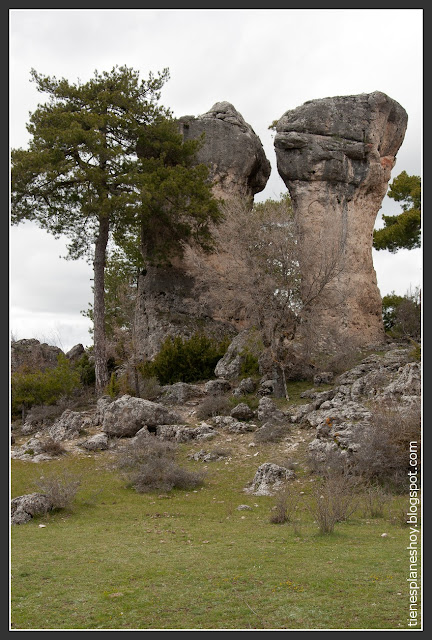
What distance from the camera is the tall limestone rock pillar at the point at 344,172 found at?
2412cm

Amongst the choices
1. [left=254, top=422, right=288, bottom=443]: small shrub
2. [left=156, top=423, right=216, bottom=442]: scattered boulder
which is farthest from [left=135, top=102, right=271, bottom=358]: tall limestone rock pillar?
[left=254, top=422, right=288, bottom=443]: small shrub

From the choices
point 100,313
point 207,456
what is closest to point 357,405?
point 207,456

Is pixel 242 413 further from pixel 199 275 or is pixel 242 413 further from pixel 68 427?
pixel 199 275

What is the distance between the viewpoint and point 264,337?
1841cm

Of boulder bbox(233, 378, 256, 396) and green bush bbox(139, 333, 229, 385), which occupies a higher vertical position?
green bush bbox(139, 333, 229, 385)

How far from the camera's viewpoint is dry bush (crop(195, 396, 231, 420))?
1781 centimetres

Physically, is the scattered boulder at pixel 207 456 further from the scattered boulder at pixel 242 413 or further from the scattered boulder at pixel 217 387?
the scattered boulder at pixel 217 387

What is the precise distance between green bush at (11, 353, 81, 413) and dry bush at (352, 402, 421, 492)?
12.5 m

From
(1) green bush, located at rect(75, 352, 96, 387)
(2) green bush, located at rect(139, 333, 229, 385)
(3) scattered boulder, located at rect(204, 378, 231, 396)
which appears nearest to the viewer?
(3) scattered boulder, located at rect(204, 378, 231, 396)

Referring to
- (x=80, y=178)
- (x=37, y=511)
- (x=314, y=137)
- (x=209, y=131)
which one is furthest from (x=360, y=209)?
(x=37, y=511)

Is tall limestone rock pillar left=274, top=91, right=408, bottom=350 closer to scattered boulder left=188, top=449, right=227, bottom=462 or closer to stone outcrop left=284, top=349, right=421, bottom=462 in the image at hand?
stone outcrop left=284, top=349, right=421, bottom=462

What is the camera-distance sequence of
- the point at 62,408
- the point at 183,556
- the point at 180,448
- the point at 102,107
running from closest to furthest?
the point at 183,556
the point at 180,448
the point at 62,408
the point at 102,107

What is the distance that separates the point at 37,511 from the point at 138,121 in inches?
660

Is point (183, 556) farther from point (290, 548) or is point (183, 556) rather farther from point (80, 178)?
point (80, 178)
